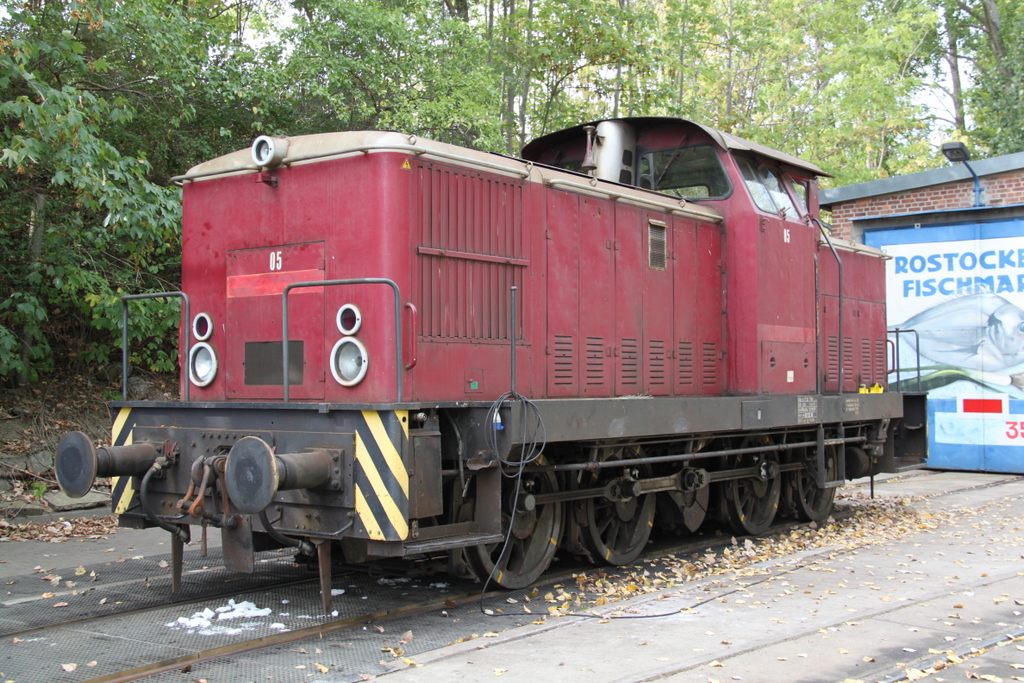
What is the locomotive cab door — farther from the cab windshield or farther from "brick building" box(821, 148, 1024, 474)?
"brick building" box(821, 148, 1024, 474)

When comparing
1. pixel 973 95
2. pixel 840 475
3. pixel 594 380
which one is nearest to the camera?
pixel 594 380

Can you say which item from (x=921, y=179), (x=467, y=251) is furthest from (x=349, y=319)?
(x=921, y=179)

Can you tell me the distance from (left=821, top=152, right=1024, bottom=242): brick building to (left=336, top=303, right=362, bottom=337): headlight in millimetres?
11401

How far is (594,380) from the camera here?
21.9 ft

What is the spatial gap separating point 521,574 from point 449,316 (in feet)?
5.83

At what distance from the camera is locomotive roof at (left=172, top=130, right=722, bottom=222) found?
539cm

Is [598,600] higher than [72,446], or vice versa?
[72,446]

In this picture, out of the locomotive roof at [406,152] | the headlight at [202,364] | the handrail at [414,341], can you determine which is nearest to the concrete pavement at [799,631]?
the handrail at [414,341]

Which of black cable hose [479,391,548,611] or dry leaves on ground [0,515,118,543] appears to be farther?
dry leaves on ground [0,515,118,543]

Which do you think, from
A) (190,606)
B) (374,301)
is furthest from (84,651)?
(374,301)

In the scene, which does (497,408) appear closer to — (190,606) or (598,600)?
(598,600)

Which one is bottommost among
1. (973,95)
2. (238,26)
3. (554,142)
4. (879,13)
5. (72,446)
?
(72,446)

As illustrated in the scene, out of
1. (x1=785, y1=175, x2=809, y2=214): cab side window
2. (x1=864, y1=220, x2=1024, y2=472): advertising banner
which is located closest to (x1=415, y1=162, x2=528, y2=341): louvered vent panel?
(x1=785, y1=175, x2=809, y2=214): cab side window

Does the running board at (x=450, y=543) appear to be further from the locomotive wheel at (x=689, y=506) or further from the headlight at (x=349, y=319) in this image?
the locomotive wheel at (x=689, y=506)
